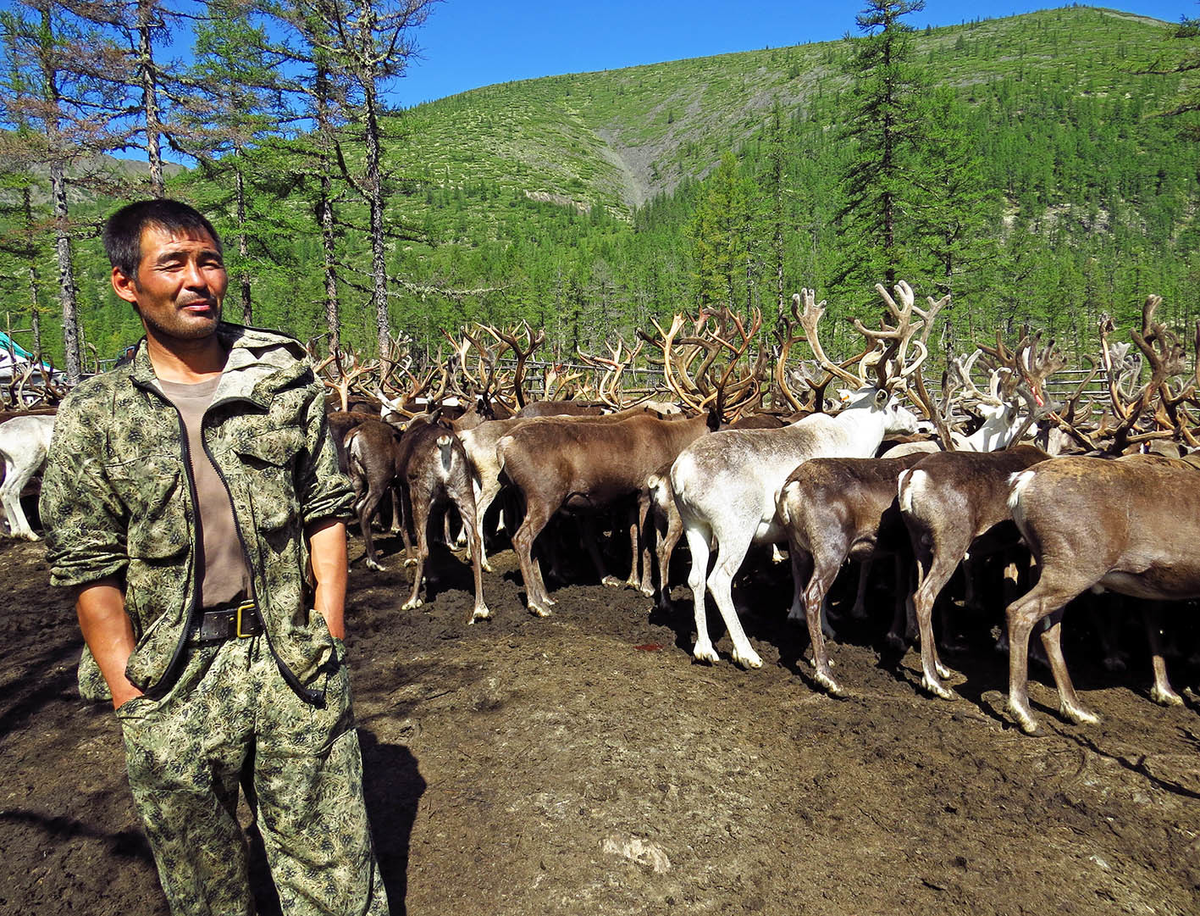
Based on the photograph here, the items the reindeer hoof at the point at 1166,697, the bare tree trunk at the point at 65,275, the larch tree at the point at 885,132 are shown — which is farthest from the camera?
the larch tree at the point at 885,132

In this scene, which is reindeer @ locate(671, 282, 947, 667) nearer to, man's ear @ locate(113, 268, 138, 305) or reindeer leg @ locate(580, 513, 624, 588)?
reindeer leg @ locate(580, 513, 624, 588)

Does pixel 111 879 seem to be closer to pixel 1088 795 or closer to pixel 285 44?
pixel 1088 795

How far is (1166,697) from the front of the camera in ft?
15.4

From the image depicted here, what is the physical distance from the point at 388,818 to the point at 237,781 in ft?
5.43

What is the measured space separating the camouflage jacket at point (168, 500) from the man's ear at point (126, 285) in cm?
17

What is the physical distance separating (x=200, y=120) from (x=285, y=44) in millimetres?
5944

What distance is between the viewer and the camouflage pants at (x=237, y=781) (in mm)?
1978

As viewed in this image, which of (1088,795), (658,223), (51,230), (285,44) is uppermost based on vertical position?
(658,223)

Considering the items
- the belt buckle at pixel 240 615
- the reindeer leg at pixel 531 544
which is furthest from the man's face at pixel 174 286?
the reindeer leg at pixel 531 544

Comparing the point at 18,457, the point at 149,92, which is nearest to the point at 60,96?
the point at 149,92

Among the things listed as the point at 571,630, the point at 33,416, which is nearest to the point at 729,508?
the point at 571,630

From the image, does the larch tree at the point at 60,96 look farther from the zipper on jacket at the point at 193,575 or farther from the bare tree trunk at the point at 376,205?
the zipper on jacket at the point at 193,575

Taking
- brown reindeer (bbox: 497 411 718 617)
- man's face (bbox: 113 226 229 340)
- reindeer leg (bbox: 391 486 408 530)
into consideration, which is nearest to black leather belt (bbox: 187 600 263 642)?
man's face (bbox: 113 226 229 340)

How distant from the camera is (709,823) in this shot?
3539mm
